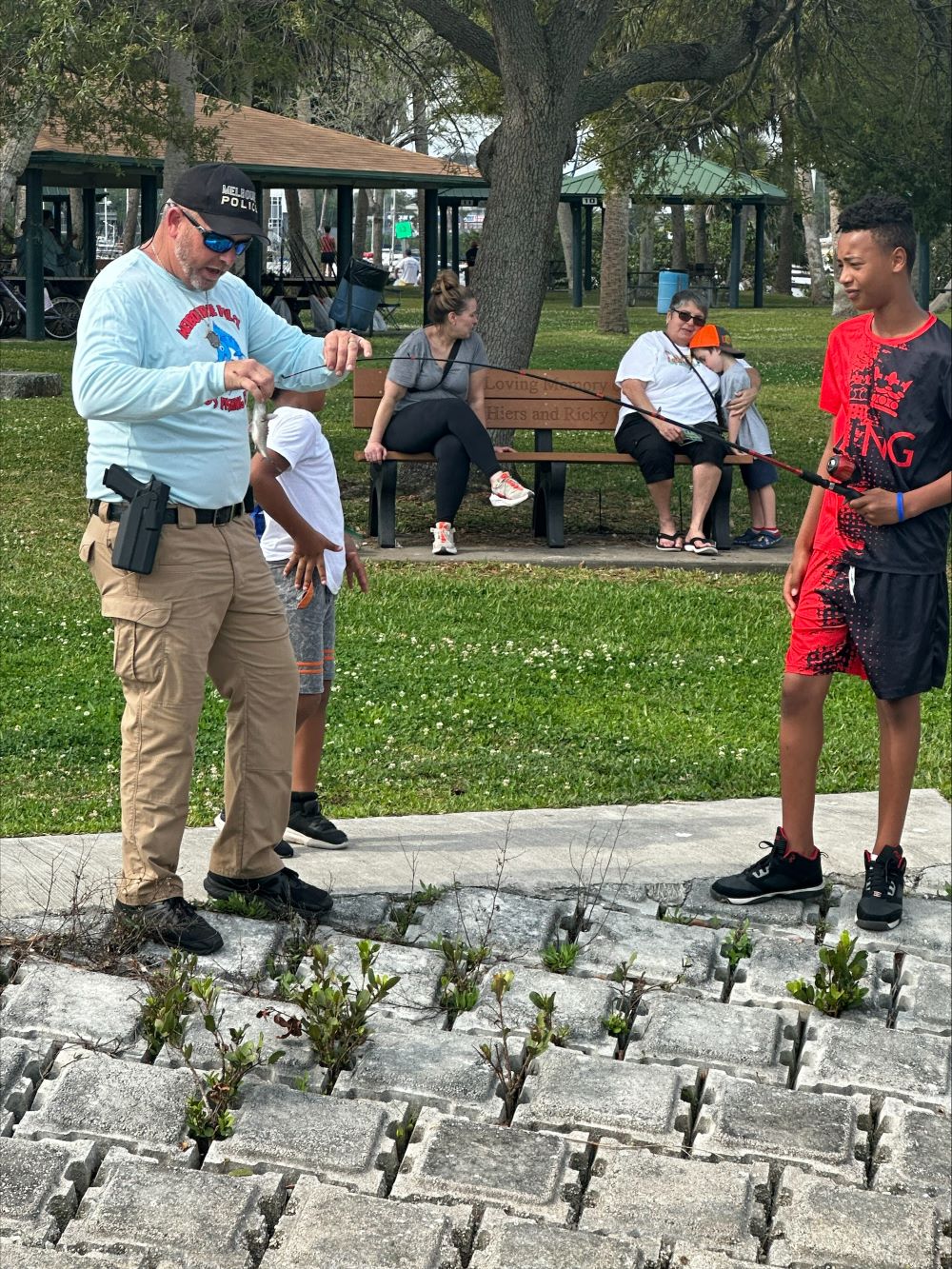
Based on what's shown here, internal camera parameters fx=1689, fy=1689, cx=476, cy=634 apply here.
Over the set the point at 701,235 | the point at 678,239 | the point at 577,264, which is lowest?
the point at 577,264

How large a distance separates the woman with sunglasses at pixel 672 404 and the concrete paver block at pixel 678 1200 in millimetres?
6872

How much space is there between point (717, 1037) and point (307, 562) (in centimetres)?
192

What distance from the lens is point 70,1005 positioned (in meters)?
3.80

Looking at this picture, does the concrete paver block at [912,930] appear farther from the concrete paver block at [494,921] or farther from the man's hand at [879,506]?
the man's hand at [879,506]

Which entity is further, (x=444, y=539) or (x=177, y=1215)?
(x=444, y=539)

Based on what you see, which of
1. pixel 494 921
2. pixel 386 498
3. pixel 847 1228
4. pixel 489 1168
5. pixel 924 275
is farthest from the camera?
pixel 924 275

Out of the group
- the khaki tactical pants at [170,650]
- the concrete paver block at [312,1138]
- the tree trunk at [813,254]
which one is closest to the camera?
the concrete paver block at [312,1138]

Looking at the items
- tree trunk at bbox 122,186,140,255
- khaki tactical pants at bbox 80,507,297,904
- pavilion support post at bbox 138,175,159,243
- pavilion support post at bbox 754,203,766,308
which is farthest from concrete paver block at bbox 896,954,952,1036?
pavilion support post at bbox 754,203,766,308

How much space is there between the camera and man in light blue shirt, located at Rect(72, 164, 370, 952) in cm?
400

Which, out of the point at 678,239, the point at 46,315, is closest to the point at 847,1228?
the point at 46,315

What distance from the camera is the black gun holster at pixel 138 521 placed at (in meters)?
4.04

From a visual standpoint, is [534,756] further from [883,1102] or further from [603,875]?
[883,1102]

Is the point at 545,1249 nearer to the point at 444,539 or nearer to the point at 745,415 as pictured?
the point at 444,539

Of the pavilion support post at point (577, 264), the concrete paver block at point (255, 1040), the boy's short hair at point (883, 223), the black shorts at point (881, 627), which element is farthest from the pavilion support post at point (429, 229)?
the concrete paver block at point (255, 1040)
